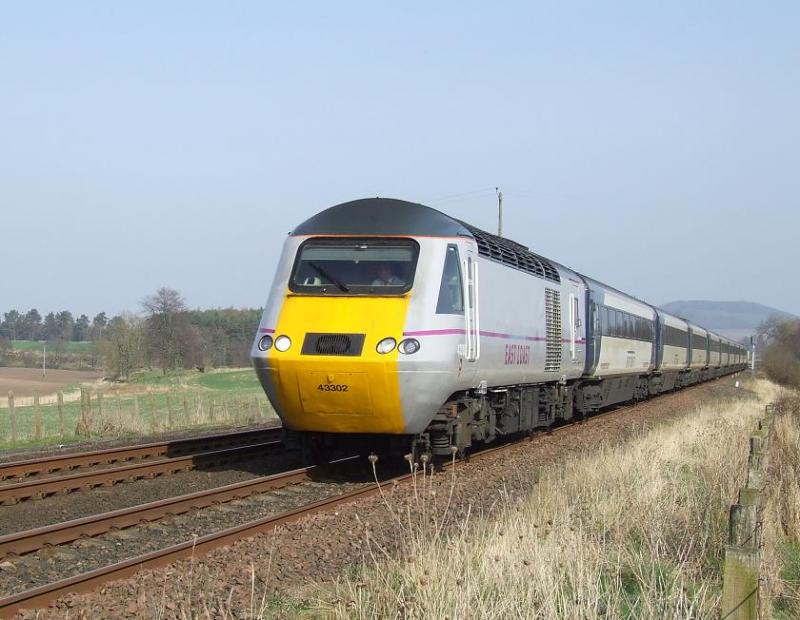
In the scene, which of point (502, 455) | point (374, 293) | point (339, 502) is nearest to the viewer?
point (339, 502)

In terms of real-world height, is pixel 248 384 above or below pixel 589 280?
below

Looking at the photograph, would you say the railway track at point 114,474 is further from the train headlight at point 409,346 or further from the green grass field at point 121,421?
the green grass field at point 121,421

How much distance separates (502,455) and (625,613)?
8629mm

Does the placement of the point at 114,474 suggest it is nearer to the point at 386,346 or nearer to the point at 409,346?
the point at 386,346

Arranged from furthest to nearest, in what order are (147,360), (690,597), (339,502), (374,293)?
(147,360) → (374,293) → (339,502) → (690,597)

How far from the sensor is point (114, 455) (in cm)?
1418

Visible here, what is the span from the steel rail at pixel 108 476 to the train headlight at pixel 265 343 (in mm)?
2624

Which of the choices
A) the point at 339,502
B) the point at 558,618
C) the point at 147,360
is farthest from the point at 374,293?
the point at 147,360

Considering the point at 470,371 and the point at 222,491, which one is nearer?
the point at 222,491

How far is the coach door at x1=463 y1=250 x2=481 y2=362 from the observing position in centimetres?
1187

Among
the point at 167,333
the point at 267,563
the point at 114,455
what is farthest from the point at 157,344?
the point at 267,563

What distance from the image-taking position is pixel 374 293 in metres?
11.3

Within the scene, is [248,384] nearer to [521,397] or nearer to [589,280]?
[589,280]

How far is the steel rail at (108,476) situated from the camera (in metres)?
10.8
